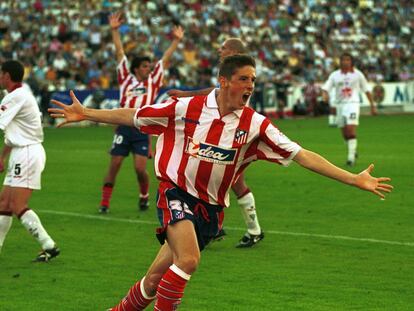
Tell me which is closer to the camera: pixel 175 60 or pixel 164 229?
pixel 164 229

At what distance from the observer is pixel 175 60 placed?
45531mm

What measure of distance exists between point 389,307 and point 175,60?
1447 inches

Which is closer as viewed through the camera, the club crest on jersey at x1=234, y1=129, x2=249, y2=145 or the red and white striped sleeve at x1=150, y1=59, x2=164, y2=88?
the club crest on jersey at x1=234, y1=129, x2=249, y2=145

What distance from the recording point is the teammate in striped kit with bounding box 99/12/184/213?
1638 cm

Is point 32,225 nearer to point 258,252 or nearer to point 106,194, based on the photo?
point 258,252

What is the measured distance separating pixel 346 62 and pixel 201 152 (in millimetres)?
17400

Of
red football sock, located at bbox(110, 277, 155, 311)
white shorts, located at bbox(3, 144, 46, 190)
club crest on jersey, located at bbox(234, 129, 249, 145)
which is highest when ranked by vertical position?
club crest on jersey, located at bbox(234, 129, 249, 145)

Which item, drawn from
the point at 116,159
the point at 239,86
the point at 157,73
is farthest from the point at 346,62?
the point at 239,86

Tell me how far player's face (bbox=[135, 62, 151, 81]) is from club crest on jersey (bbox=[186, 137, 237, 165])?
9.02m

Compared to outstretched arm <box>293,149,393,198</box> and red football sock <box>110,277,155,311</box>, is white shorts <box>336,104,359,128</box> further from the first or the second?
red football sock <box>110,277,155,311</box>

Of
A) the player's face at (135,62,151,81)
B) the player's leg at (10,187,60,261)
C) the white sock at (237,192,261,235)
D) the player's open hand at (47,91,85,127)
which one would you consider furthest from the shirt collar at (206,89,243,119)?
the player's face at (135,62,151,81)

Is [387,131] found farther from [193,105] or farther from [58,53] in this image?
[193,105]

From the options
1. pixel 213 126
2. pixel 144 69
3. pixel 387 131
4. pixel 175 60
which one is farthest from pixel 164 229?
pixel 175 60

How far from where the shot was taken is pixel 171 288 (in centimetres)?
753
